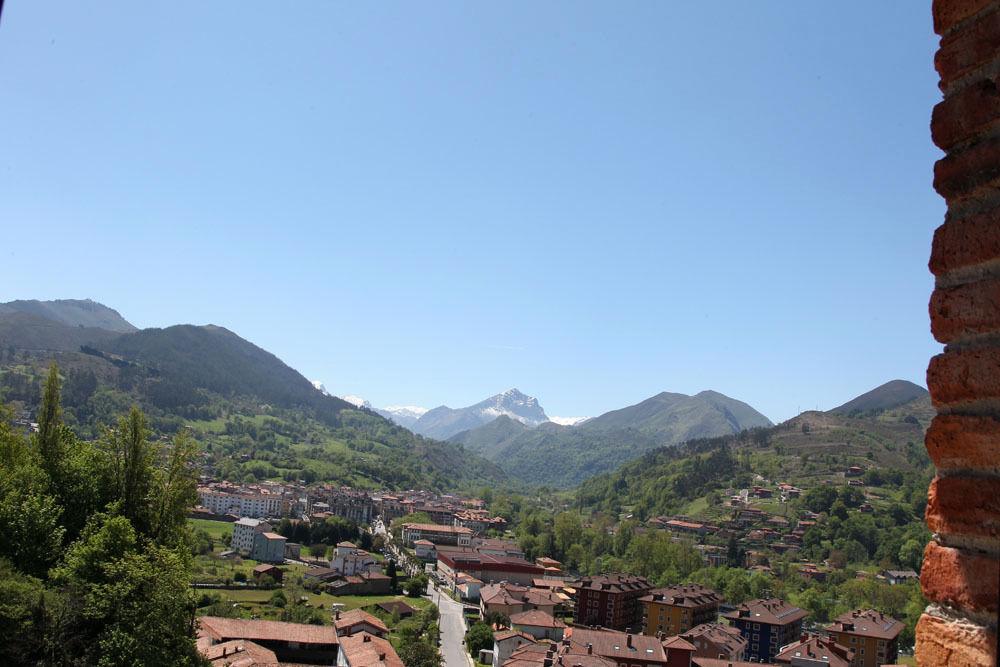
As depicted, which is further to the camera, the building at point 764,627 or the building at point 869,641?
the building at point 764,627

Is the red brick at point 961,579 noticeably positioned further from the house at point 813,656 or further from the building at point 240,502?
the building at point 240,502

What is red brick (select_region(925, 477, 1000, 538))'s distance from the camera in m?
1.75

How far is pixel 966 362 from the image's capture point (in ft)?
6.01

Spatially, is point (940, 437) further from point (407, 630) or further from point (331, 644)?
point (407, 630)

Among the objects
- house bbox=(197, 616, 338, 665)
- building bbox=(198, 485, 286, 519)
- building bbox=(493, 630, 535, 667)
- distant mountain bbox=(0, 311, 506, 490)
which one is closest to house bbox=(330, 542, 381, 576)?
building bbox=(493, 630, 535, 667)

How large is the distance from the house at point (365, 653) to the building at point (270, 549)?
112 feet

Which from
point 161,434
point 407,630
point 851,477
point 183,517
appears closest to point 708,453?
point 851,477

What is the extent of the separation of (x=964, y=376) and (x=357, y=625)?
130ft

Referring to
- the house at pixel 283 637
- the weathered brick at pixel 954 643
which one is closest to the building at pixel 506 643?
the house at pixel 283 637

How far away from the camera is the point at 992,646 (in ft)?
5.53

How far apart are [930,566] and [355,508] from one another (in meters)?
104

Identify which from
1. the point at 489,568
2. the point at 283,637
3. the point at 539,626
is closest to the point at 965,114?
the point at 283,637

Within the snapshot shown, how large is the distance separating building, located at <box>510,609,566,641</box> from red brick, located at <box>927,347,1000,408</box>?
4619cm

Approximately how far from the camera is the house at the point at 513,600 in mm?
49312
